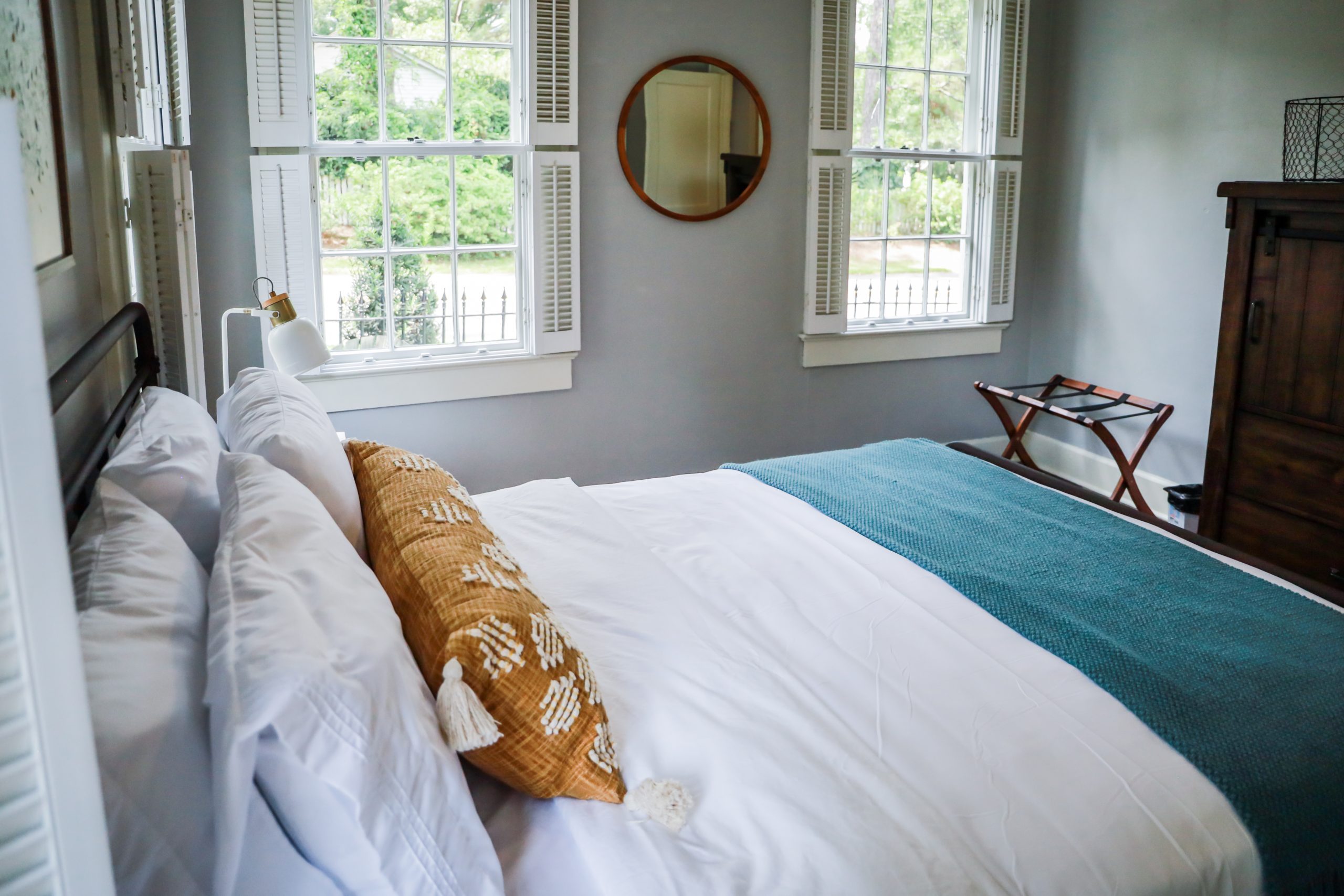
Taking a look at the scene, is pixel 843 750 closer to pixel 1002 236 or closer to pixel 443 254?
pixel 443 254

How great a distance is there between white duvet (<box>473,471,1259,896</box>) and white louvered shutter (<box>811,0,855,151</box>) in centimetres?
265

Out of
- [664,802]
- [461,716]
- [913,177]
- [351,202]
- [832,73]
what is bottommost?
[664,802]

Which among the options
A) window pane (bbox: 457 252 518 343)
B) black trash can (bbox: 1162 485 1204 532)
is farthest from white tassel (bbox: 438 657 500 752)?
black trash can (bbox: 1162 485 1204 532)

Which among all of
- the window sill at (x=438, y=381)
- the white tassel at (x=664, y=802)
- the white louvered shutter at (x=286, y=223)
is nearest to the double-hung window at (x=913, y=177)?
the window sill at (x=438, y=381)

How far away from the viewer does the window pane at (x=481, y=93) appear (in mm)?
3768

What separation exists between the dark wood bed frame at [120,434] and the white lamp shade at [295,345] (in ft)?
0.88

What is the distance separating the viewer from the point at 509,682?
1.37m

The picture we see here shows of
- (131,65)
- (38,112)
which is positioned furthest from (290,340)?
(38,112)

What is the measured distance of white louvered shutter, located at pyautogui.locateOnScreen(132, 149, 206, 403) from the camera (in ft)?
8.25

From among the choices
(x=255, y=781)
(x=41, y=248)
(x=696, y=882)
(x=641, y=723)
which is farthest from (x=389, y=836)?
(x=41, y=248)

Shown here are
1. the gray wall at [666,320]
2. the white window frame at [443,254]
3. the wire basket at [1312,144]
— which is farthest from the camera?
Result: the gray wall at [666,320]

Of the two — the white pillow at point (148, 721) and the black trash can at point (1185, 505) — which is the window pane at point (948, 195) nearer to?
the black trash can at point (1185, 505)

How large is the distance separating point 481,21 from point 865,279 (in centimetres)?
201

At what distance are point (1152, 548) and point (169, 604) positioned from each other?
2001 millimetres
